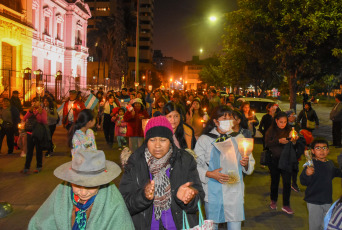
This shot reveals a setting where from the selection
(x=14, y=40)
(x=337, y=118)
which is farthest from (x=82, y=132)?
(x=14, y=40)

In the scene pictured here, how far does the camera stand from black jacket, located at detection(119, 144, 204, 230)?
2992 mm

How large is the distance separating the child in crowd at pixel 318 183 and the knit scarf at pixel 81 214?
3.12 metres

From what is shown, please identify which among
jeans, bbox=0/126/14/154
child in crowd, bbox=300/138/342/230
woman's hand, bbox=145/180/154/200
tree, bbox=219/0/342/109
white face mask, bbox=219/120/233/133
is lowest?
jeans, bbox=0/126/14/154

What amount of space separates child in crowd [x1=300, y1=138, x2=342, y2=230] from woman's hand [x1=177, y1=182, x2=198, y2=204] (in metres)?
2.37

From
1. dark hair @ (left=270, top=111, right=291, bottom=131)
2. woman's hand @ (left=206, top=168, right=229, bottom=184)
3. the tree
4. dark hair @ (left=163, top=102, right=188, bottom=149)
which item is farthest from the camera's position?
the tree

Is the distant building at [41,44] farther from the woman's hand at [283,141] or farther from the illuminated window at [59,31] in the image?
the woman's hand at [283,141]

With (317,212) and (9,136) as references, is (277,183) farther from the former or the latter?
(9,136)

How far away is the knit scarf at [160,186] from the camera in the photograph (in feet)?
9.96

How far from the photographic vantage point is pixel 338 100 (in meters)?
14.3

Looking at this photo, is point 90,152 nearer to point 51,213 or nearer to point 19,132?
point 51,213

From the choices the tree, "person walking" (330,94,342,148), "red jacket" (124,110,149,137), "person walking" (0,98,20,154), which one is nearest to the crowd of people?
"red jacket" (124,110,149,137)

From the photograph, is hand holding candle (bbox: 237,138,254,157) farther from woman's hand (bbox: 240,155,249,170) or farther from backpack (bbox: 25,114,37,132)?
backpack (bbox: 25,114,37,132)

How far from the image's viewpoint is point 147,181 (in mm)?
Answer: 3082

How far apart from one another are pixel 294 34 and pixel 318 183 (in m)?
12.6
